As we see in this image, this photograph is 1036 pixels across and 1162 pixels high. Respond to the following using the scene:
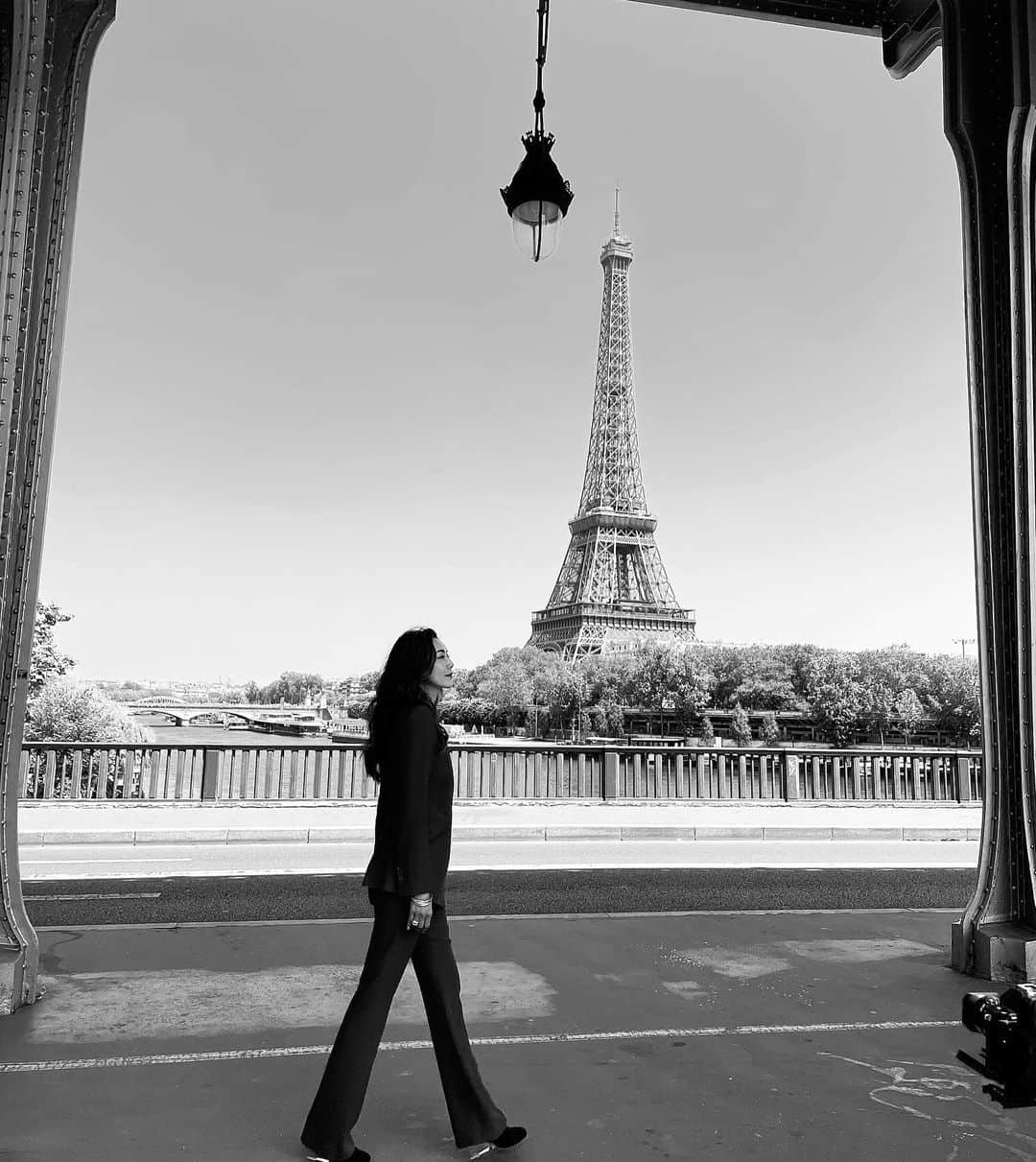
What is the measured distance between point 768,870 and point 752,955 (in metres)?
4.88

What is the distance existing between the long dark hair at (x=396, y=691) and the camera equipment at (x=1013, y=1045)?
1.88 meters

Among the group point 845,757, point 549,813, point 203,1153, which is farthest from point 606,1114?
point 845,757

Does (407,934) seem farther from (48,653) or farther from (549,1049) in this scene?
(48,653)

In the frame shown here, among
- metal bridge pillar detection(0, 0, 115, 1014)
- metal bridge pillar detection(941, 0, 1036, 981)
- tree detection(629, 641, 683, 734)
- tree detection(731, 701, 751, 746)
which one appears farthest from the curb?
tree detection(629, 641, 683, 734)

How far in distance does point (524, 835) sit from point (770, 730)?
50695 millimetres

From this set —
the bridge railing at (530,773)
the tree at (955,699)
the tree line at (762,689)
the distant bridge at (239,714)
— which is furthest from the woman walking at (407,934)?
the distant bridge at (239,714)

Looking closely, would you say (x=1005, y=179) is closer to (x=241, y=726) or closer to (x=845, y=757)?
(x=845, y=757)

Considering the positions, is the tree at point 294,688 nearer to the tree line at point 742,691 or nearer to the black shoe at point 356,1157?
the tree line at point 742,691

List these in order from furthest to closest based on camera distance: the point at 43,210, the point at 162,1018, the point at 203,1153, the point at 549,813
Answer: the point at 549,813 < the point at 43,210 < the point at 162,1018 < the point at 203,1153

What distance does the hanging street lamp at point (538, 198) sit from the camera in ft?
22.0

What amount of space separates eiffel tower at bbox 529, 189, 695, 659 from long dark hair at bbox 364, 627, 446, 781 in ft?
223

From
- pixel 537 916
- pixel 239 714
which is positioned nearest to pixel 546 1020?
pixel 537 916

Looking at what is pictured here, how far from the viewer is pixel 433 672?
3518mm

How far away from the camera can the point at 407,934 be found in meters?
3.37
